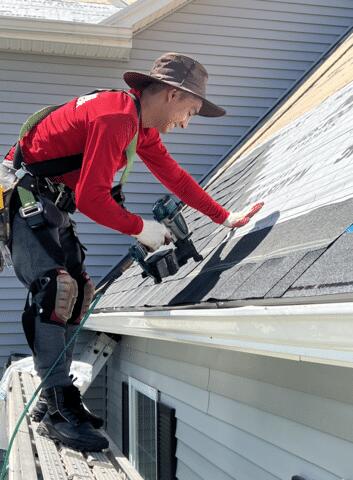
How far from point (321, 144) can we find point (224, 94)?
529 centimetres

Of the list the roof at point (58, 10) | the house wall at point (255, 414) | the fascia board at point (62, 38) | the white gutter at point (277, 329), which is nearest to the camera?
the white gutter at point (277, 329)

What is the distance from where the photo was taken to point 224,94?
30.7 feet

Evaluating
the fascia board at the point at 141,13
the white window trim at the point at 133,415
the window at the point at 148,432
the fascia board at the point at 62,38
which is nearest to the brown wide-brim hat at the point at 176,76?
the window at the point at 148,432

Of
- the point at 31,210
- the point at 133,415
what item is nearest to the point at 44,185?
the point at 31,210

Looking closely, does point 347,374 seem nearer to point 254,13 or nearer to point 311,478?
point 311,478

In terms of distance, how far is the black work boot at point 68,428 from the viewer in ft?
10.9

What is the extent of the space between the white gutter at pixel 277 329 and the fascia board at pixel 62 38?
591cm

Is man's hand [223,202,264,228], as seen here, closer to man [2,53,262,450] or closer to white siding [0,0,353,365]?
man [2,53,262,450]

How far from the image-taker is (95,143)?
3.05 m

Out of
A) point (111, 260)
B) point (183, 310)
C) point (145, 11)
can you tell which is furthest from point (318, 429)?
point (145, 11)

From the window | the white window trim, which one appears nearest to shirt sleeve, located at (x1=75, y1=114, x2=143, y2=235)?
the window

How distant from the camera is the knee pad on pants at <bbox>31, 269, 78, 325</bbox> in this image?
323 centimetres

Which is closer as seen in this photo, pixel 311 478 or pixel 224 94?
pixel 311 478

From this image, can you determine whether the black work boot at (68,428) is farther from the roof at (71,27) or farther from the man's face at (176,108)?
the roof at (71,27)
